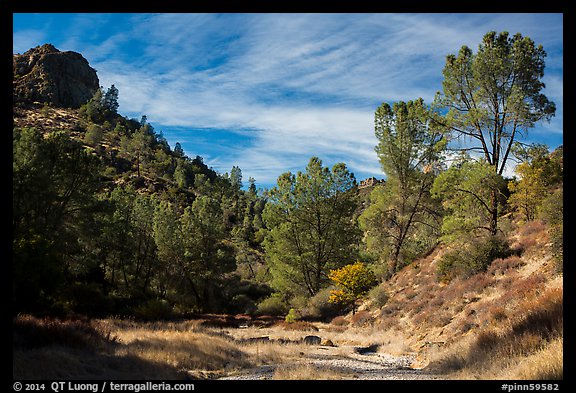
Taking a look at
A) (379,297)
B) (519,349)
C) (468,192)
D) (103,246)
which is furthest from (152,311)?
(519,349)

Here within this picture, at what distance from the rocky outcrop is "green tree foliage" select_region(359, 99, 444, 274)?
520ft

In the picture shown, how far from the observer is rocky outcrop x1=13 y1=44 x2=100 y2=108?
506ft

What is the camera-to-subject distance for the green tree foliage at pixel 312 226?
3891 centimetres

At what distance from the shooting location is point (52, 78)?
165 m

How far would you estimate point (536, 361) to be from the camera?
25.3 ft

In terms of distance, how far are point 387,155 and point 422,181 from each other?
3.81 m

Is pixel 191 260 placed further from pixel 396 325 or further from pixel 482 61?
pixel 482 61

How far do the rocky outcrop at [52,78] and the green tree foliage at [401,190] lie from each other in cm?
15848

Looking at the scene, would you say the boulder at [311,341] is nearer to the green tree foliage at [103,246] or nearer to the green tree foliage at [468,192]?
the green tree foliage at [468,192]

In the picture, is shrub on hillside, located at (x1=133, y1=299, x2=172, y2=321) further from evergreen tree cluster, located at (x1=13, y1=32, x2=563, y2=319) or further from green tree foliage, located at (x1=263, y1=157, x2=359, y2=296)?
green tree foliage, located at (x1=263, y1=157, x2=359, y2=296)

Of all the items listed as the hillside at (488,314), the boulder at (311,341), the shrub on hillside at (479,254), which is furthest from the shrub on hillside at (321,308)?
the shrub on hillside at (479,254)

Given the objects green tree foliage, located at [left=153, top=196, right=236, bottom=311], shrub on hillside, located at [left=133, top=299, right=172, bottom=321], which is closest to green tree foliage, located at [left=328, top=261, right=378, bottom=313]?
shrub on hillside, located at [left=133, top=299, right=172, bottom=321]

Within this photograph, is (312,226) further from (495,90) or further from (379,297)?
(495,90)

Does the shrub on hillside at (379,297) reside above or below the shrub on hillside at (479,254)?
below
